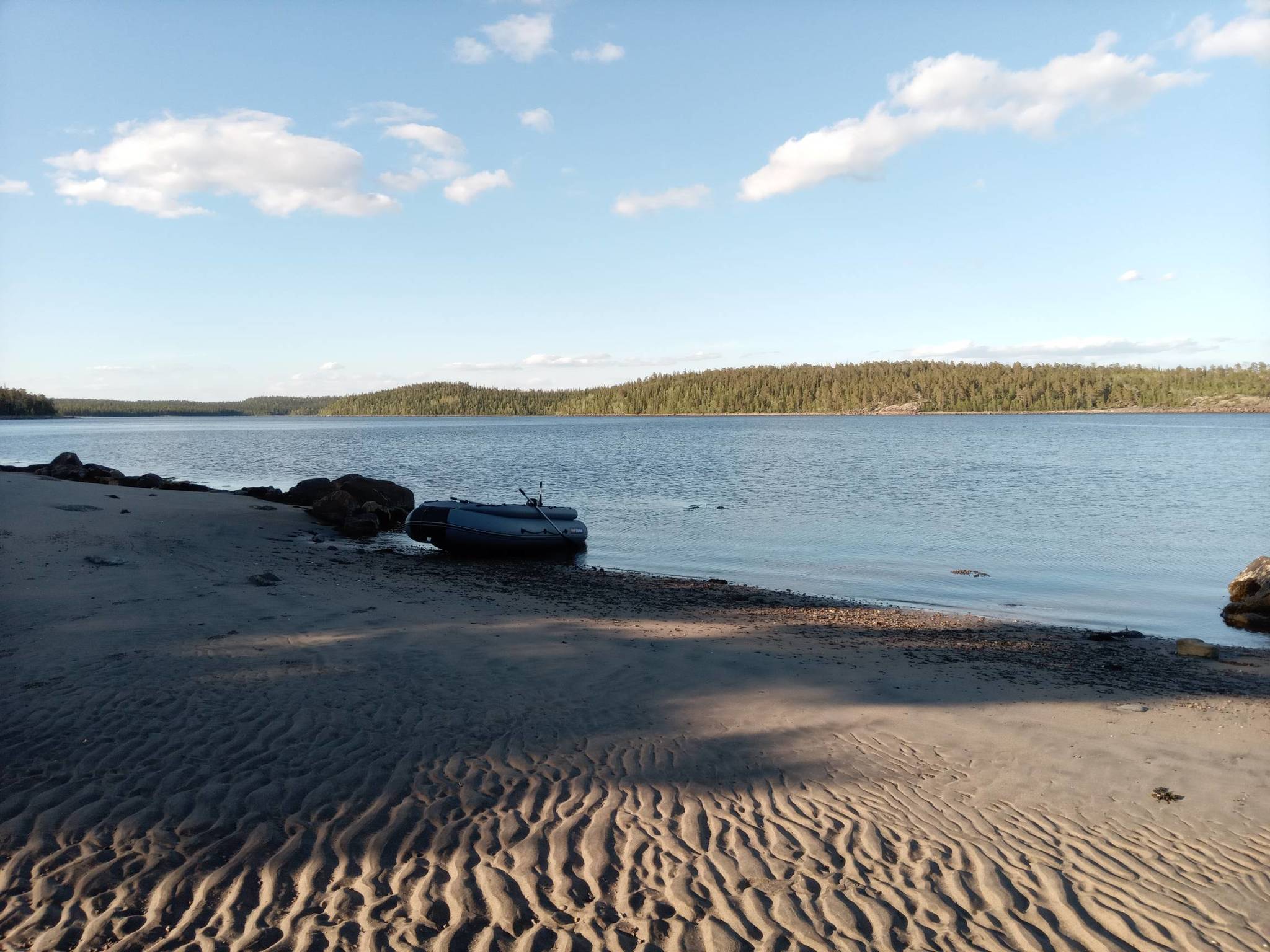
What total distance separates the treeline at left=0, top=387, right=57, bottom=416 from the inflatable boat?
578 ft

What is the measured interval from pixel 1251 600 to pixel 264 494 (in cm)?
2646

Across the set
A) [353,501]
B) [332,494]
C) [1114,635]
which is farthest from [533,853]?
[332,494]

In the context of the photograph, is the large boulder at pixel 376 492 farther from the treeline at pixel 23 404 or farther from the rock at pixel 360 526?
the treeline at pixel 23 404

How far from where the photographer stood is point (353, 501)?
22.6 metres

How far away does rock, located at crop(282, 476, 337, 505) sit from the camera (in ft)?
83.7

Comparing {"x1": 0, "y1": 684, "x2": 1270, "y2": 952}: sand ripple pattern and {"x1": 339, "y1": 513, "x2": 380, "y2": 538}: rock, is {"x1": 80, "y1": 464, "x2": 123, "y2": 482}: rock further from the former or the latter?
{"x1": 0, "y1": 684, "x2": 1270, "y2": 952}: sand ripple pattern

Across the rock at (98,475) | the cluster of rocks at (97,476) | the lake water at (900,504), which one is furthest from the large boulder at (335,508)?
the rock at (98,475)

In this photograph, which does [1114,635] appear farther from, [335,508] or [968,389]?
[968,389]

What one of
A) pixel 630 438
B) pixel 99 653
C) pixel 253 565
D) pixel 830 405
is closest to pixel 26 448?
pixel 630 438

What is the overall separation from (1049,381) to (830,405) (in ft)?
149

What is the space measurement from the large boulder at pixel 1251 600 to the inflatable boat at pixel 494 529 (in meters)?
13.3

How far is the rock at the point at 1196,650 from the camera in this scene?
10.6 m

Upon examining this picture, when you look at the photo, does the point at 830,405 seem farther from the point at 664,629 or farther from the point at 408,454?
the point at 664,629

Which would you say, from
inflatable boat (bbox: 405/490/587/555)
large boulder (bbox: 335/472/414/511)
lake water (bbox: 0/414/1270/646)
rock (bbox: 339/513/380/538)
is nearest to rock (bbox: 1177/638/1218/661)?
lake water (bbox: 0/414/1270/646)
